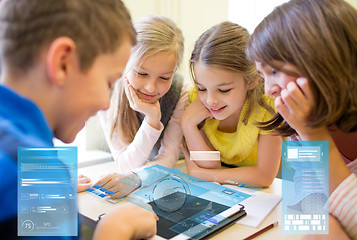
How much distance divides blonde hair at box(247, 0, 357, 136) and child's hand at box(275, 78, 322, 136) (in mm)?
11

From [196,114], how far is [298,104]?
52 centimetres

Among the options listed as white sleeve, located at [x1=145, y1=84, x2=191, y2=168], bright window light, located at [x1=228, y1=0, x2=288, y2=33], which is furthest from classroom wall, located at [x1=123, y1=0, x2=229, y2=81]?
white sleeve, located at [x1=145, y1=84, x2=191, y2=168]

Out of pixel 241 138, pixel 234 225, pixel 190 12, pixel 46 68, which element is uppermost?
pixel 190 12

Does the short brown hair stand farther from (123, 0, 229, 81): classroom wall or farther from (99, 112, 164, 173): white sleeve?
(123, 0, 229, 81): classroom wall

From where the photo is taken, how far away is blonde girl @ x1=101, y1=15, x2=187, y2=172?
3.33 ft

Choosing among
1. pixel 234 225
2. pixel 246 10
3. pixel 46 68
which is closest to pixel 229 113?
pixel 234 225

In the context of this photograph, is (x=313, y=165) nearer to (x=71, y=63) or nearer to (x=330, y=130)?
(x=330, y=130)

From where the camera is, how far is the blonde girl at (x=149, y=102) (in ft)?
3.33

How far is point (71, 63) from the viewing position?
439 millimetres

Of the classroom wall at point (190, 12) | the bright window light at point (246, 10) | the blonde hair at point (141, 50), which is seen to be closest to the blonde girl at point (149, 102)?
the blonde hair at point (141, 50)

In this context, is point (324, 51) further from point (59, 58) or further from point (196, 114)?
point (196, 114)

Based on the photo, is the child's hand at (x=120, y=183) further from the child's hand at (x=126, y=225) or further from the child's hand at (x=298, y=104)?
the child's hand at (x=298, y=104)

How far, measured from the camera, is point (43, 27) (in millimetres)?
419
